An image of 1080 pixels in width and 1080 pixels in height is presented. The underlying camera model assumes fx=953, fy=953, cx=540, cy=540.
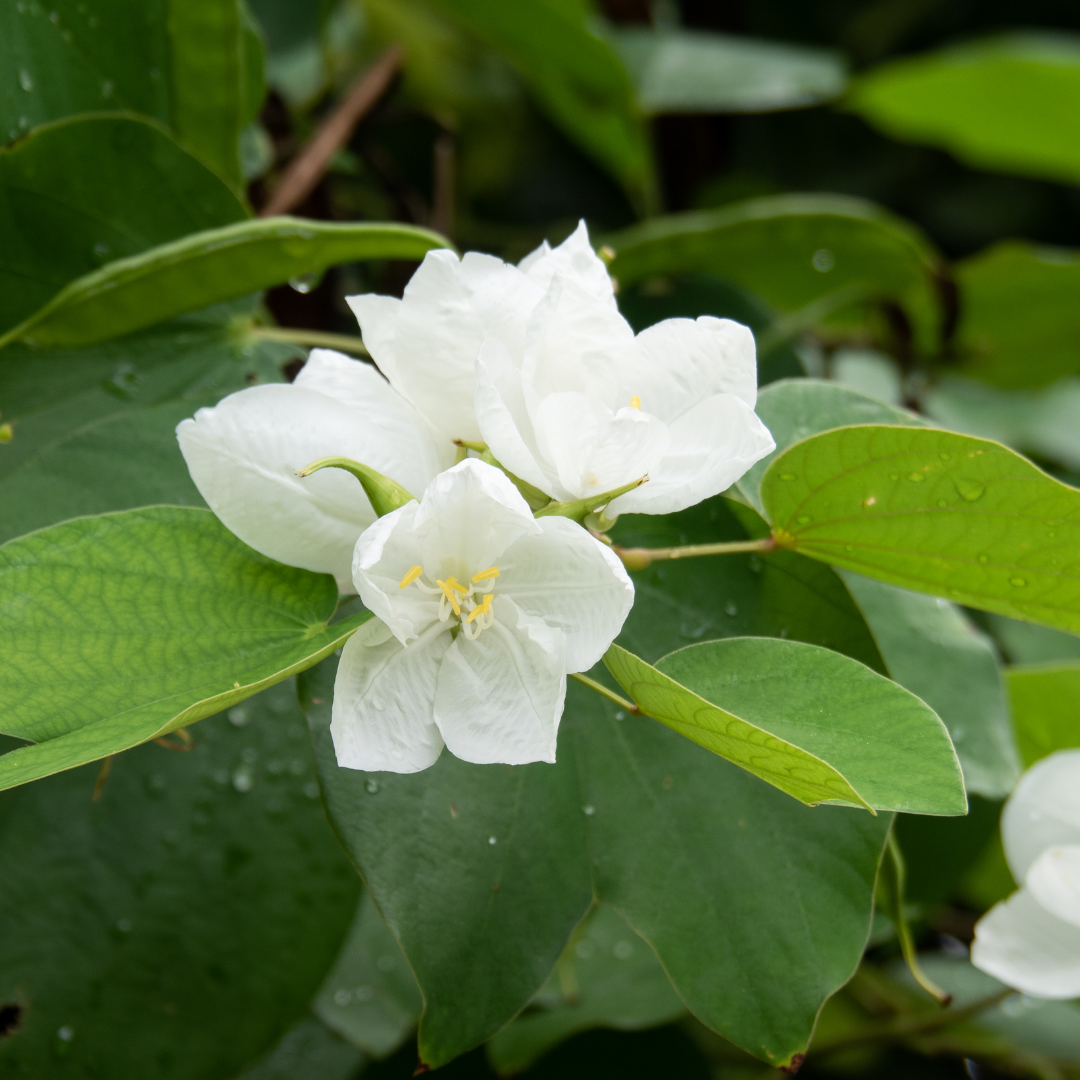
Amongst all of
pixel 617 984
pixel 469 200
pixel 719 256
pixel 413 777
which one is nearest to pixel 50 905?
pixel 413 777

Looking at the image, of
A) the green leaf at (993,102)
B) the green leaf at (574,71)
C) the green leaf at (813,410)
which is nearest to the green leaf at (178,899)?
the green leaf at (813,410)

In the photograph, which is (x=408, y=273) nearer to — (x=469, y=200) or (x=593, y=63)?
(x=593, y=63)

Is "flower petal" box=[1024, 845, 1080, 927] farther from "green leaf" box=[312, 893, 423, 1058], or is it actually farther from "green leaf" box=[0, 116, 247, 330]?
"green leaf" box=[0, 116, 247, 330]

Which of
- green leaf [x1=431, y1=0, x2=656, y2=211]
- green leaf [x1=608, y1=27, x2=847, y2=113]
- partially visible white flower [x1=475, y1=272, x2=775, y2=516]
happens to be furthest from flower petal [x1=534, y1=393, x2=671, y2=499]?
green leaf [x1=608, y1=27, x2=847, y2=113]

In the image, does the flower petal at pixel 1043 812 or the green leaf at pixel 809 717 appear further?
the flower petal at pixel 1043 812

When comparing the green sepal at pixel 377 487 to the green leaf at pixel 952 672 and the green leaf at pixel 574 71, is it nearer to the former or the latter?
the green leaf at pixel 952 672

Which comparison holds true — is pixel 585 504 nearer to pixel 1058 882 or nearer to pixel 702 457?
pixel 702 457
